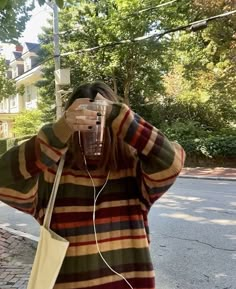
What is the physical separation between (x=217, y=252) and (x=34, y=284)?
3.97 metres

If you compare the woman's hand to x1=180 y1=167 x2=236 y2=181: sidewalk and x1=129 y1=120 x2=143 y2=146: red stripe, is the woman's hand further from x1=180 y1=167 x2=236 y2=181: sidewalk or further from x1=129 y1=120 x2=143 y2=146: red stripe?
x1=180 y1=167 x2=236 y2=181: sidewalk

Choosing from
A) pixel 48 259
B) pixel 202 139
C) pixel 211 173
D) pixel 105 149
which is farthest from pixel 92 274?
pixel 202 139

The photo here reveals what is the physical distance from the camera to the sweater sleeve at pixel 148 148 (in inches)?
49.3

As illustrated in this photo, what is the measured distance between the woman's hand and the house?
29.0 meters

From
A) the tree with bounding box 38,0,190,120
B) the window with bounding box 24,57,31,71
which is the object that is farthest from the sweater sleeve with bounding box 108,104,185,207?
the window with bounding box 24,57,31,71

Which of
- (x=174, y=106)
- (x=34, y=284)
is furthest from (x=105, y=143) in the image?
(x=174, y=106)

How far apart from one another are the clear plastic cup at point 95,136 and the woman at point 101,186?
0.05ft

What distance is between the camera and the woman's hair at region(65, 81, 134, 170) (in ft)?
4.35

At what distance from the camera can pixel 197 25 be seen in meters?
10.5

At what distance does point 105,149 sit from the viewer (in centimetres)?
133

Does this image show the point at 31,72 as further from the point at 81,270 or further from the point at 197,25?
the point at 81,270

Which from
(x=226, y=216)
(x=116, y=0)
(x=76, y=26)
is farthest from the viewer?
(x=76, y=26)

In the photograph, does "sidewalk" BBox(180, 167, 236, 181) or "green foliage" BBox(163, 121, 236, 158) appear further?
"green foliage" BBox(163, 121, 236, 158)

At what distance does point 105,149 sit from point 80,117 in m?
0.17
